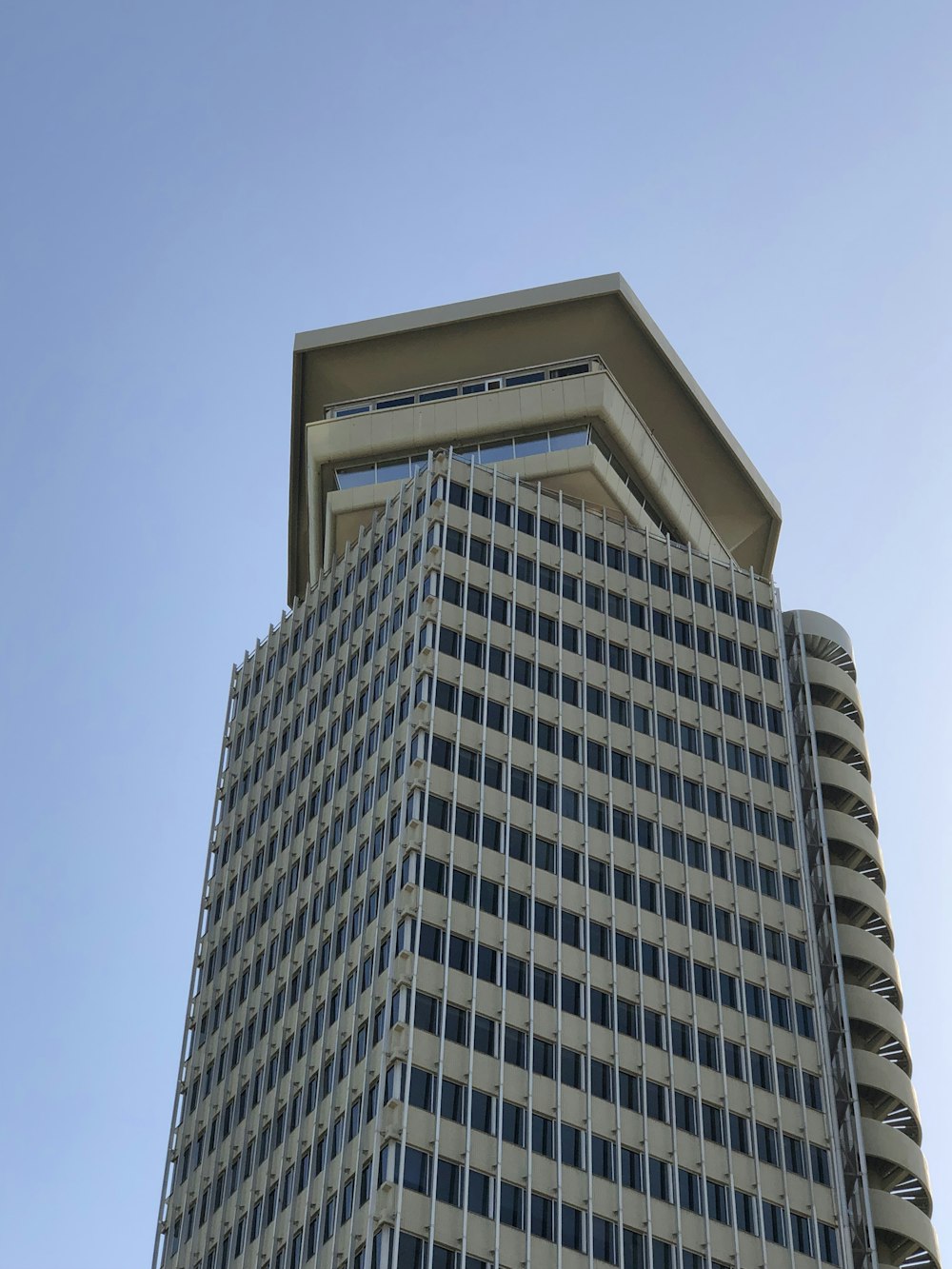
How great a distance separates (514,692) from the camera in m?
83.2

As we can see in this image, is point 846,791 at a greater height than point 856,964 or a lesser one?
greater

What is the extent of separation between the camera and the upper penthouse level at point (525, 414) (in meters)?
97.2

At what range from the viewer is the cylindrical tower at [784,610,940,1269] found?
7712 cm

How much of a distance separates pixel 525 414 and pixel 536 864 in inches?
1087

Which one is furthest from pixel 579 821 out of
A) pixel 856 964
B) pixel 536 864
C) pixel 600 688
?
pixel 856 964

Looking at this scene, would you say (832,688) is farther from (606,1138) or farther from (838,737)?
(606,1138)

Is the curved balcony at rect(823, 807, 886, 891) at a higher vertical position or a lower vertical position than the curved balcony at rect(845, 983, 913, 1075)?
higher

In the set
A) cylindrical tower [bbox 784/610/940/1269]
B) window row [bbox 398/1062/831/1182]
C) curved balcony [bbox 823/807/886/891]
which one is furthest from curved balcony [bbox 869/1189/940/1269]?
curved balcony [bbox 823/807/886/891]

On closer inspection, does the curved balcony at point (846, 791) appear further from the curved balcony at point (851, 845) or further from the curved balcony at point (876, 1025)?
the curved balcony at point (876, 1025)

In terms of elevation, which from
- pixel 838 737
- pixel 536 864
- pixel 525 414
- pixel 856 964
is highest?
pixel 525 414

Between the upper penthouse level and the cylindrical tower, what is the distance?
34.2ft

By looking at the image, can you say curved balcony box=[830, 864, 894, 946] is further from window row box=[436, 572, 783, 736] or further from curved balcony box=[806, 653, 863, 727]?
curved balcony box=[806, 653, 863, 727]

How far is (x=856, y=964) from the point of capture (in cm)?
8512

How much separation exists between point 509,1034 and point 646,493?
35590 millimetres
